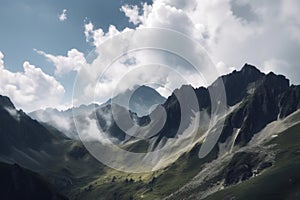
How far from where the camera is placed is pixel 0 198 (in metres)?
197

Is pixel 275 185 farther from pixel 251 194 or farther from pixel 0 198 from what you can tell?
pixel 0 198

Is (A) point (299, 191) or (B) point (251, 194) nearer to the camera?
(A) point (299, 191)

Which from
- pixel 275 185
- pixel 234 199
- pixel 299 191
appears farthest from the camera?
pixel 234 199

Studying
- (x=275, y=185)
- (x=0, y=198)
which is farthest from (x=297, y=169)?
(x=0, y=198)

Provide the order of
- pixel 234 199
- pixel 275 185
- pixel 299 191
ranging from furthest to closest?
pixel 234 199
pixel 275 185
pixel 299 191

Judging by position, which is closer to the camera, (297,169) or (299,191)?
(299,191)

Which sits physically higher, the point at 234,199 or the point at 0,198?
the point at 0,198

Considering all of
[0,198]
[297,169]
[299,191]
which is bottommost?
[299,191]

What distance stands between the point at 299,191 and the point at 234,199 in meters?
39.8

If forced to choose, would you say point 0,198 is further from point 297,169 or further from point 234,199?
point 297,169

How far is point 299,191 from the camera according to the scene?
164 m

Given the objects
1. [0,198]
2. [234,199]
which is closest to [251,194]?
[234,199]

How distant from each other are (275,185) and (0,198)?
139366 millimetres

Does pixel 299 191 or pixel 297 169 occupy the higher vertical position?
pixel 297 169
